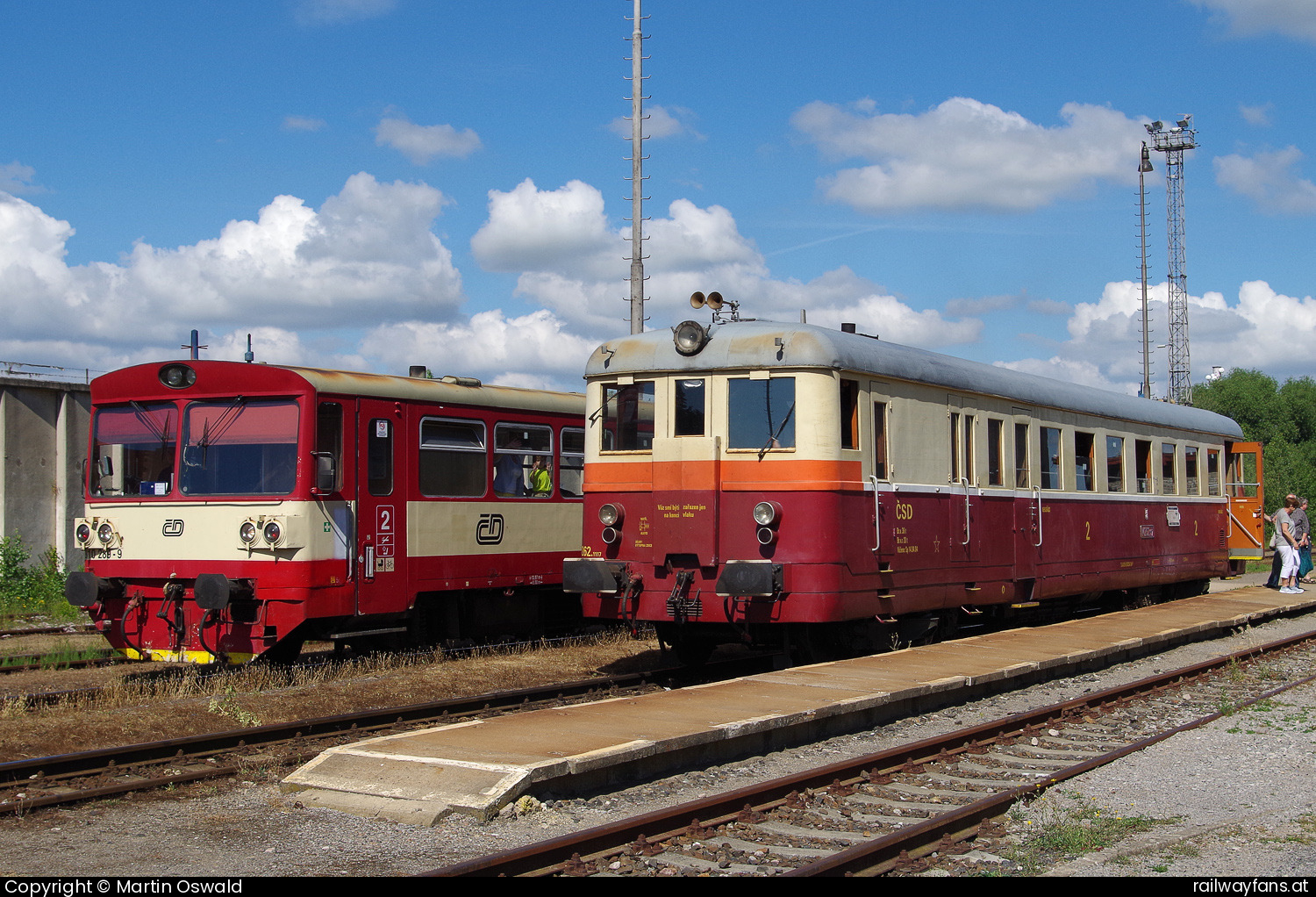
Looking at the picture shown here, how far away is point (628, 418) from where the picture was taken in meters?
11.5

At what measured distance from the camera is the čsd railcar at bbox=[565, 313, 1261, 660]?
416 inches

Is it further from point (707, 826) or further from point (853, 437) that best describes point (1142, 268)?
point (707, 826)

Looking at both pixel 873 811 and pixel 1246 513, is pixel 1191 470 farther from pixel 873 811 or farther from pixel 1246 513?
pixel 873 811

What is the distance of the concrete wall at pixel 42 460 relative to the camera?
21219mm

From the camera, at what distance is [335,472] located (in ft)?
39.4

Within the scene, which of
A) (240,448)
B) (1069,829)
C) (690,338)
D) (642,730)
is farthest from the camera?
(240,448)

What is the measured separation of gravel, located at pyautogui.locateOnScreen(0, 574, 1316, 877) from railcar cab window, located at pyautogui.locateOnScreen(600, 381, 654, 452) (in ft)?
11.9

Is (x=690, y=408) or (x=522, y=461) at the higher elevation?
(x=690, y=408)

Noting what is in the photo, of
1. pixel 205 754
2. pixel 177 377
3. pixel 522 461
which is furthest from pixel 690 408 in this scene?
pixel 177 377

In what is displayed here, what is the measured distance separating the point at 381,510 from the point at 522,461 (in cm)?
238

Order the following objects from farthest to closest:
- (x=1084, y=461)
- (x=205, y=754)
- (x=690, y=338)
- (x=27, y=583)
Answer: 1. (x=27, y=583)
2. (x=1084, y=461)
3. (x=690, y=338)
4. (x=205, y=754)

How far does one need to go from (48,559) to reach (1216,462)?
20.0m

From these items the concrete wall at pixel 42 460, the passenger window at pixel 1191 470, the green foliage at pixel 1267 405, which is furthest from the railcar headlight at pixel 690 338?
the green foliage at pixel 1267 405

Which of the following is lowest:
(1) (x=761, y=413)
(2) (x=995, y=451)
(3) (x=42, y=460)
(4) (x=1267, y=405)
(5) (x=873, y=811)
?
(5) (x=873, y=811)
